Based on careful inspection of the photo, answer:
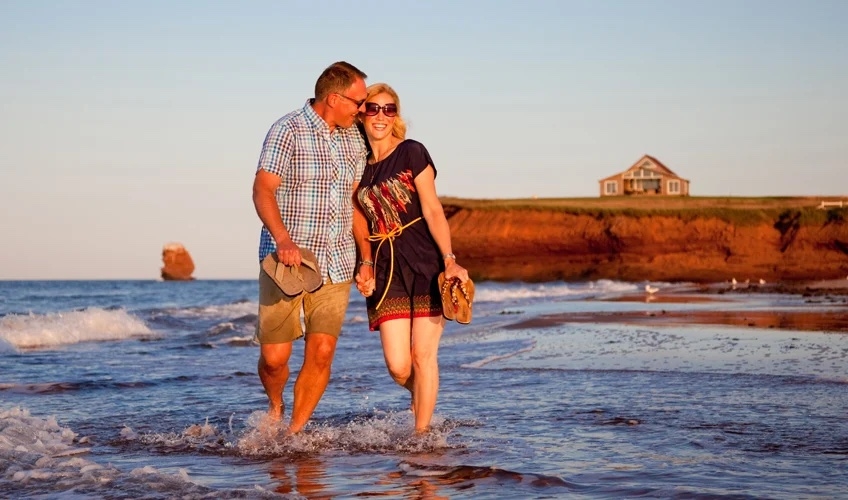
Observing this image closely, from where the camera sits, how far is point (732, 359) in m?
9.52

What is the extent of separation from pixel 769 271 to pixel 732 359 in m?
37.6

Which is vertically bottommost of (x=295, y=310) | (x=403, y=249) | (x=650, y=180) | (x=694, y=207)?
(x=295, y=310)

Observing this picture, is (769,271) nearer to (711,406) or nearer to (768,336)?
(768,336)

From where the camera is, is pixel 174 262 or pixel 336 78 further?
pixel 174 262

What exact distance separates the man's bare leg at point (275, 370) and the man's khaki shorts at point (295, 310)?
6 cm

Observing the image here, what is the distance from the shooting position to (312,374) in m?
5.82

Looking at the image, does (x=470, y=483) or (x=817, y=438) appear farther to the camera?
(x=817, y=438)

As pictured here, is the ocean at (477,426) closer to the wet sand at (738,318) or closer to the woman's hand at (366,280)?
the woman's hand at (366,280)

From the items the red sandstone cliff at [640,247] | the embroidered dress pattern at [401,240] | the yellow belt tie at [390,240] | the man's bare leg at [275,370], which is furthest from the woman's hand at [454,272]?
the red sandstone cliff at [640,247]

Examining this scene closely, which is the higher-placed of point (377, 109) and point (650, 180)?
point (650, 180)

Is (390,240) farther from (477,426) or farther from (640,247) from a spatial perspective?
(640,247)

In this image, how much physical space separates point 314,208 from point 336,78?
0.74m

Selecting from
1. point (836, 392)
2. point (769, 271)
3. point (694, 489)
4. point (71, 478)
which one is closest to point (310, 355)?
point (71, 478)

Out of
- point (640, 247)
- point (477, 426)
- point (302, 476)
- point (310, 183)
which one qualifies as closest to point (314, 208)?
point (310, 183)
